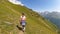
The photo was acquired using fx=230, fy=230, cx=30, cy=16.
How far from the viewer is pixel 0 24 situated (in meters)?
40.8

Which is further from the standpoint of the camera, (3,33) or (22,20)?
(3,33)

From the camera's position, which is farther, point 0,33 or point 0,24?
point 0,24

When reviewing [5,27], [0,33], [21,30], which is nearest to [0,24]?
[5,27]

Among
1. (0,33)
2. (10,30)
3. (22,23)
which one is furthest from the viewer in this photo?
(10,30)

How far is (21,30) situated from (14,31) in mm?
4993

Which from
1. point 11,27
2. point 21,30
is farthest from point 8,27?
point 21,30

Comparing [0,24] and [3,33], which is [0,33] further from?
[0,24]

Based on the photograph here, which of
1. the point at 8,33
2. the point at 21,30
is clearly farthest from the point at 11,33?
the point at 21,30

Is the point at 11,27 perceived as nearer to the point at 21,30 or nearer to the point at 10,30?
the point at 10,30

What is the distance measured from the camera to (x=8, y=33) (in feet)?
128

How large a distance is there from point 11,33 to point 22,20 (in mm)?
Result: 6926

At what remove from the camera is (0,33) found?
37531mm

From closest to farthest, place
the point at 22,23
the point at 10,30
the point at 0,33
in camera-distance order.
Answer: the point at 22,23, the point at 0,33, the point at 10,30

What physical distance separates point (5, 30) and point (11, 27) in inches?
70.5
